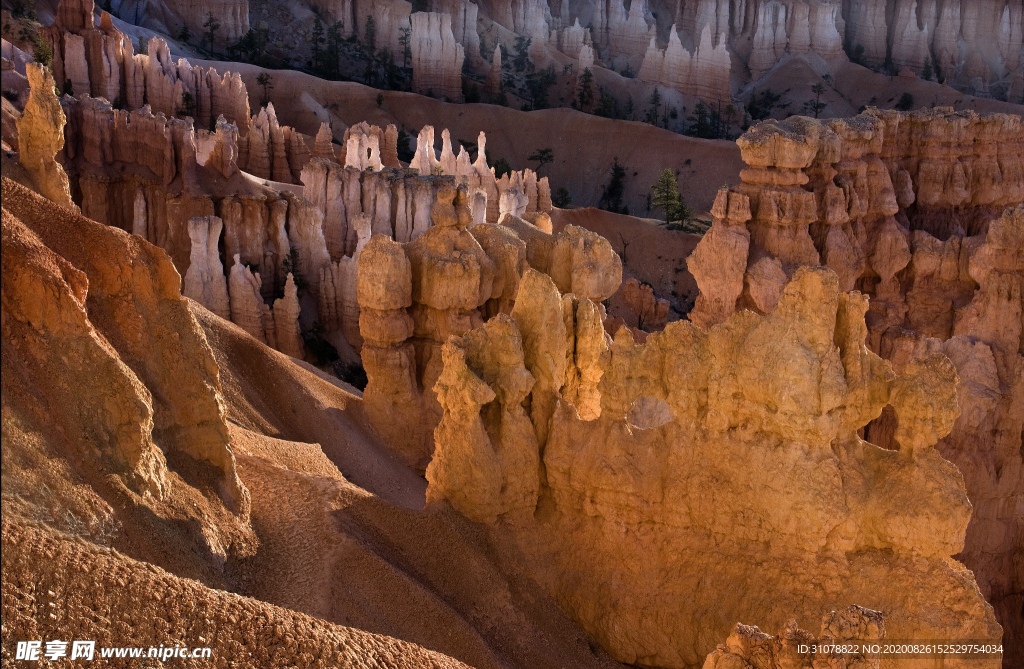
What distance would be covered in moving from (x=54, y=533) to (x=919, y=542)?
7178 millimetres

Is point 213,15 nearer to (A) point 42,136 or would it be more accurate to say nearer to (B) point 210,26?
(B) point 210,26

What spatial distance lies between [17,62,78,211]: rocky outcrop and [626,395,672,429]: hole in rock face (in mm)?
7986

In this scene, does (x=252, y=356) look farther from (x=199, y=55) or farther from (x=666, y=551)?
(x=199, y=55)

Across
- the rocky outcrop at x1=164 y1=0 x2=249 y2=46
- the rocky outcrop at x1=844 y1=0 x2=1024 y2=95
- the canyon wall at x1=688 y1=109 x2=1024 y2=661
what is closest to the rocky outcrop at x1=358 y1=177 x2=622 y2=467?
the canyon wall at x1=688 y1=109 x2=1024 y2=661

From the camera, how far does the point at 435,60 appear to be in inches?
2479

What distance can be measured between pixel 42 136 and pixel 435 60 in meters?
50.0

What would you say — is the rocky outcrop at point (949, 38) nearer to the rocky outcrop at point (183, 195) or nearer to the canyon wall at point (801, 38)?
the canyon wall at point (801, 38)

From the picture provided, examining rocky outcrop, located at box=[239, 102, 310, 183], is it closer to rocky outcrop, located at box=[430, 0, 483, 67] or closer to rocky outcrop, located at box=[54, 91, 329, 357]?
rocky outcrop, located at box=[54, 91, 329, 357]

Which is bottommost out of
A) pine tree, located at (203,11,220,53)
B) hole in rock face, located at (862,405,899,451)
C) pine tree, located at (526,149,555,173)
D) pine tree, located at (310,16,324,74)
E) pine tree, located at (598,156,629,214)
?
pine tree, located at (598,156,629,214)

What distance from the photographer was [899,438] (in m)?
10.3

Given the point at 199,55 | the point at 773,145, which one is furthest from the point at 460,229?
the point at 199,55

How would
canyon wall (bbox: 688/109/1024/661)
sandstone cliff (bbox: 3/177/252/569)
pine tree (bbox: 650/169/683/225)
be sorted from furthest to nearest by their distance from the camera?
1. pine tree (bbox: 650/169/683/225)
2. canyon wall (bbox: 688/109/1024/661)
3. sandstone cliff (bbox: 3/177/252/569)

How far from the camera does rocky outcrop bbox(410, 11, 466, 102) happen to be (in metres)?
62.6

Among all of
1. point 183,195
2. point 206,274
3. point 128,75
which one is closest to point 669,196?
point 128,75
